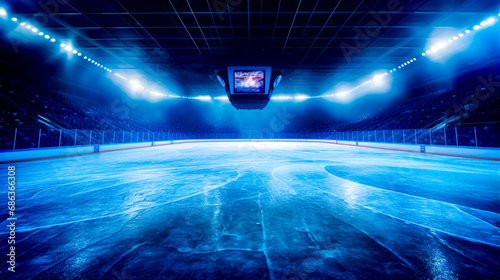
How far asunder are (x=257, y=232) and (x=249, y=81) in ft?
39.1

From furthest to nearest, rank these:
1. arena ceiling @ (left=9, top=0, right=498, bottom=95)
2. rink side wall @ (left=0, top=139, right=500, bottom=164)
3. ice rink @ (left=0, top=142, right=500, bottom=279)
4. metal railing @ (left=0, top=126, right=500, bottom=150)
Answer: metal railing @ (left=0, top=126, right=500, bottom=150), rink side wall @ (left=0, top=139, right=500, bottom=164), arena ceiling @ (left=9, top=0, right=498, bottom=95), ice rink @ (left=0, top=142, right=500, bottom=279)

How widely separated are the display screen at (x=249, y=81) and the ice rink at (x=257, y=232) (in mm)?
10124

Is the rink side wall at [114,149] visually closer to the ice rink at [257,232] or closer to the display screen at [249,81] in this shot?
the ice rink at [257,232]

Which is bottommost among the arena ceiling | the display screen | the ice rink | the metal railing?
the ice rink

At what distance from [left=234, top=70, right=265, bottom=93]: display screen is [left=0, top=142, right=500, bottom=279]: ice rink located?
1012 centimetres

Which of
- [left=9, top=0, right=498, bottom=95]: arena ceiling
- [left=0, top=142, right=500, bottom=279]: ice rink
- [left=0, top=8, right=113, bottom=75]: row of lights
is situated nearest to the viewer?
[left=0, top=142, right=500, bottom=279]: ice rink

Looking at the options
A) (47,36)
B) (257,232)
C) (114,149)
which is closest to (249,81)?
(257,232)

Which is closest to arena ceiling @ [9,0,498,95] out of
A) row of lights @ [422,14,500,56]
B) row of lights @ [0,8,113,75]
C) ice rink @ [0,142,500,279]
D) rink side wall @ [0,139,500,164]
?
row of lights @ [422,14,500,56]

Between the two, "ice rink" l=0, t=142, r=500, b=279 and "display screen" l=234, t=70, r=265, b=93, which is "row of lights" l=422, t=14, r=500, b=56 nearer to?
"ice rink" l=0, t=142, r=500, b=279

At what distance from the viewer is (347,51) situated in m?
12.7

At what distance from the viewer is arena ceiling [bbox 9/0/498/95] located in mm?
8133

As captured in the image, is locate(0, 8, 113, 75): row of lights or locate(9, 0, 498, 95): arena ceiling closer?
locate(9, 0, 498, 95): arena ceiling

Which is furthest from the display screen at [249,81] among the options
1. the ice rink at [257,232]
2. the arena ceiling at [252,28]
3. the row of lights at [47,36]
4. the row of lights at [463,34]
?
the row of lights at [463,34]

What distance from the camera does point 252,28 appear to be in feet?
31.8
